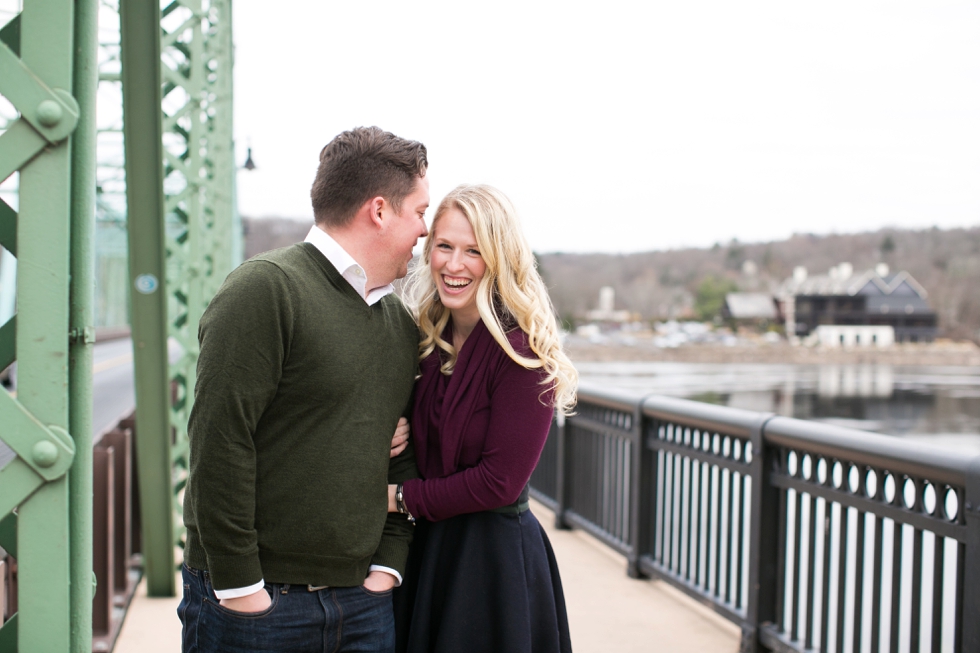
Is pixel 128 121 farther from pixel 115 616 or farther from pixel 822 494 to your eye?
pixel 822 494

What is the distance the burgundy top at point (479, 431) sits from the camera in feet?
7.09

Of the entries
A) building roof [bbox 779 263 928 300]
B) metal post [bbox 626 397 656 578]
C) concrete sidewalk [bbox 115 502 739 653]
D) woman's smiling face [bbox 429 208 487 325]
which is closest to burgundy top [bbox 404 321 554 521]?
woman's smiling face [bbox 429 208 487 325]

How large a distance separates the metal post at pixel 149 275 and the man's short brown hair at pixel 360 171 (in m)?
2.45

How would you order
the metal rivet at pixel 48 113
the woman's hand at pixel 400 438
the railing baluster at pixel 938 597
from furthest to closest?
the railing baluster at pixel 938 597 < the woman's hand at pixel 400 438 < the metal rivet at pixel 48 113

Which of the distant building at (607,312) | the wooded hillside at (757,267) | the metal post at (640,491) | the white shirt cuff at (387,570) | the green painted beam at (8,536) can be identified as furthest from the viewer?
the distant building at (607,312)

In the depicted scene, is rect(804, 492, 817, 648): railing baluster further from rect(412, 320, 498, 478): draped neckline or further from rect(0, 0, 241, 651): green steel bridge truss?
rect(0, 0, 241, 651): green steel bridge truss

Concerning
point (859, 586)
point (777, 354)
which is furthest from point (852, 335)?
point (859, 586)

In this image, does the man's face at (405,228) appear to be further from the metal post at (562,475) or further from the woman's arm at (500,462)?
the metal post at (562,475)

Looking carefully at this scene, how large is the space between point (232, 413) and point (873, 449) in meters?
2.43

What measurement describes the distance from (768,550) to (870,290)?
11286 centimetres

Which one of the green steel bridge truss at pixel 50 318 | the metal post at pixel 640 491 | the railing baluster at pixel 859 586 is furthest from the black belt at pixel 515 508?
the metal post at pixel 640 491

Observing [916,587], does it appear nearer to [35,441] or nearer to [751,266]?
[35,441]

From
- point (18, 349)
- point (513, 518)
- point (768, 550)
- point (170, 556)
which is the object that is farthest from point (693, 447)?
point (18, 349)

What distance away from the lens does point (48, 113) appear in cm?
146
